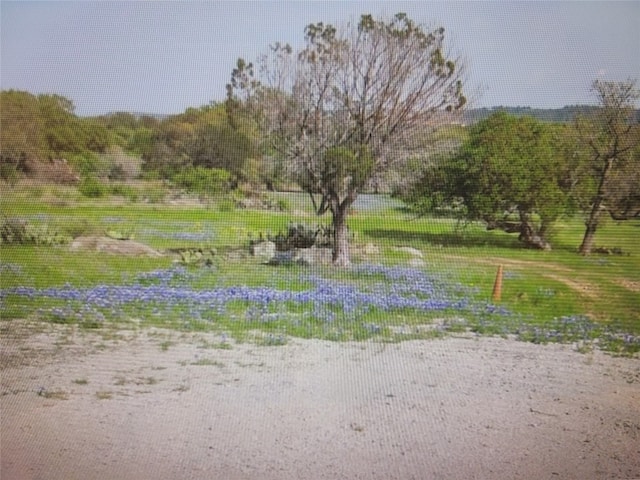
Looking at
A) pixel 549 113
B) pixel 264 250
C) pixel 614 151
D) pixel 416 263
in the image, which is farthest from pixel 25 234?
pixel 614 151

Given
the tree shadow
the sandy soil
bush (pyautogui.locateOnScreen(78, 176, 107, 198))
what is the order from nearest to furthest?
the sandy soil → the tree shadow → bush (pyautogui.locateOnScreen(78, 176, 107, 198))

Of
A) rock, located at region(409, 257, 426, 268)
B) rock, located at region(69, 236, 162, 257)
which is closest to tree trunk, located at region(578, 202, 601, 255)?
rock, located at region(409, 257, 426, 268)

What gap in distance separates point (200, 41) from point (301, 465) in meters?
1.27

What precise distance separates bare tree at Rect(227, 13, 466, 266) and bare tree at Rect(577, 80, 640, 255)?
0.39 m

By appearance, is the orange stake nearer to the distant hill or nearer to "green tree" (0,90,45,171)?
the distant hill

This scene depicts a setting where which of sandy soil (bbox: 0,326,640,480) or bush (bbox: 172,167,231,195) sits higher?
bush (bbox: 172,167,231,195)

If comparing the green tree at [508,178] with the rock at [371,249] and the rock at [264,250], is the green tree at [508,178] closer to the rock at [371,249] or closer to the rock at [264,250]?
the rock at [371,249]

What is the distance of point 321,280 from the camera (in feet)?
5.91

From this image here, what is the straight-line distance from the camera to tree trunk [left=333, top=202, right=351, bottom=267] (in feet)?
5.86

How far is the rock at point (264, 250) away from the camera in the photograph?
1818mm

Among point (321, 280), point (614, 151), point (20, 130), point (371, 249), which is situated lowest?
point (321, 280)

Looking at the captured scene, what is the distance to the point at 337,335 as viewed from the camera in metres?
1.78

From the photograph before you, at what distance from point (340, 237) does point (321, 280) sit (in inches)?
5.6

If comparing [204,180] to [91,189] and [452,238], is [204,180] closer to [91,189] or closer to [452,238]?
[91,189]
